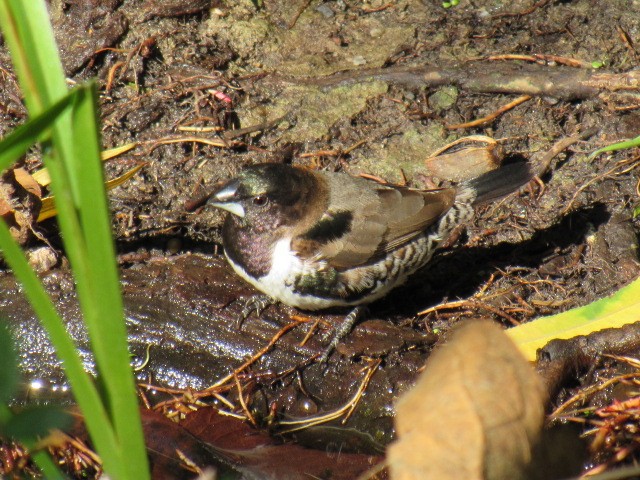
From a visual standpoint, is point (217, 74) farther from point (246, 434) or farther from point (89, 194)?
point (89, 194)

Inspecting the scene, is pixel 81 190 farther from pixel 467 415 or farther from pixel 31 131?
pixel 467 415


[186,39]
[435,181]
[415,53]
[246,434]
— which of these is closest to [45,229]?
[246,434]

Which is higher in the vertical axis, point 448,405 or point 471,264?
point 448,405

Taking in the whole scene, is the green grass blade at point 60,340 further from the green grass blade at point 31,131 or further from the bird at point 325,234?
the bird at point 325,234

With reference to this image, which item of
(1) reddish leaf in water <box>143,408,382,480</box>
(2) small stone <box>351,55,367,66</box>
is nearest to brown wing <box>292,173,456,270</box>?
(1) reddish leaf in water <box>143,408,382,480</box>

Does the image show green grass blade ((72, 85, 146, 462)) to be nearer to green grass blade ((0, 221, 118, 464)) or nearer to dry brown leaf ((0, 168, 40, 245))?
green grass blade ((0, 221, 118, 464))

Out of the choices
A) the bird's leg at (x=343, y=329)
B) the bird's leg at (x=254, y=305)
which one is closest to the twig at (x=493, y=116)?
the bird's leg at (x=343, y=329)
